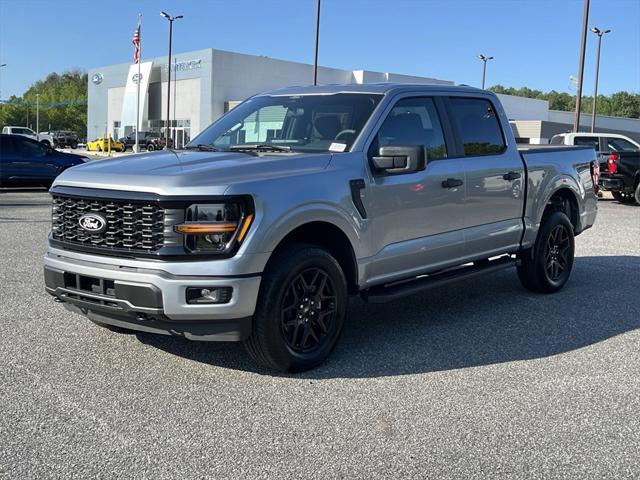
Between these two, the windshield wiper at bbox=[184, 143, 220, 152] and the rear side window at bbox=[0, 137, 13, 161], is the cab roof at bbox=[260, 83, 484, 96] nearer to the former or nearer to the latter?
the windshield wiper at bbox=[184, 143, 220, 152]

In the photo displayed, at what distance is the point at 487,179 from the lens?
6.25m

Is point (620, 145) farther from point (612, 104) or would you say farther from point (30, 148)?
point (612, 104)

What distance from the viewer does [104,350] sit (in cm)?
509

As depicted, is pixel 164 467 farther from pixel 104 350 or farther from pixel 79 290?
pixel 104 350

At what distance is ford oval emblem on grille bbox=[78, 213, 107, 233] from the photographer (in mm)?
4395

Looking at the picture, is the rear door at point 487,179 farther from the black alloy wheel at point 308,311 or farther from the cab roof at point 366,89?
the black alloy wheel at point 308,311

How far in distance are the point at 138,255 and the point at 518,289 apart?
4.75m

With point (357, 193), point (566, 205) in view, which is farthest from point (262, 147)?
point (566, 205)

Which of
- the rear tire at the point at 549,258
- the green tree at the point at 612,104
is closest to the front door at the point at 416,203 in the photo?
the rear tire at the point at 549,258

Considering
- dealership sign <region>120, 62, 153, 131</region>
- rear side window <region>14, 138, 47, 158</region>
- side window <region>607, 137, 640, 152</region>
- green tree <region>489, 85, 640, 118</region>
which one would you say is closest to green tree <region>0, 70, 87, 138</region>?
dealership sign <region>120, 62, 153, 131</region>

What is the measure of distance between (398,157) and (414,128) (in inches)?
33.3

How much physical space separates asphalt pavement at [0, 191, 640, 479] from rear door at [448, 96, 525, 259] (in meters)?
0.74

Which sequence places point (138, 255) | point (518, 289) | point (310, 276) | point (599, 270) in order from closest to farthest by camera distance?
point (138, 255)
point (310, 276)
point (518, 289)
point (599, 270)

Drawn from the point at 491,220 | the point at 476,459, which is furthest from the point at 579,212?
the point at 476,459
